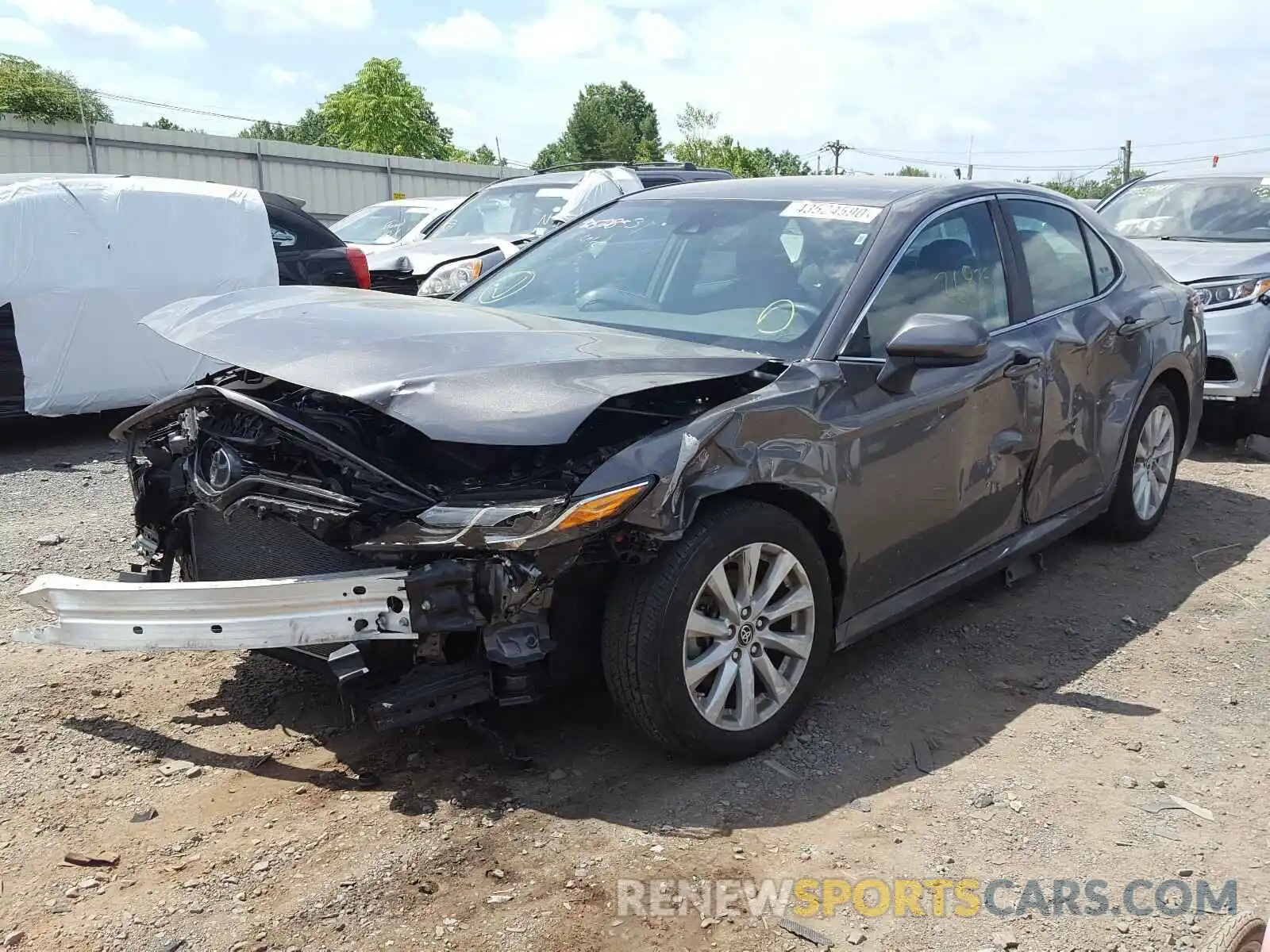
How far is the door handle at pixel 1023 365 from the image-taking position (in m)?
4.11

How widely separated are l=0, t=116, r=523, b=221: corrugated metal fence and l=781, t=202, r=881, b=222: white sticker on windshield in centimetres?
2018

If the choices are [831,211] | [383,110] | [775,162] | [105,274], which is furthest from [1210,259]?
[775,162]

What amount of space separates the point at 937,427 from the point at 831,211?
869 mm

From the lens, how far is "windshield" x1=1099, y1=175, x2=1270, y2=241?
8.28 metres

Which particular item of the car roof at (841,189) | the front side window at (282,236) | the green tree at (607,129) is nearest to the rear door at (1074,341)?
the car roof at (841,189)

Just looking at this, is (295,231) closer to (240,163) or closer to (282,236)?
(282,236)

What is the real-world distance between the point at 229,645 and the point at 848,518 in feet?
6.06

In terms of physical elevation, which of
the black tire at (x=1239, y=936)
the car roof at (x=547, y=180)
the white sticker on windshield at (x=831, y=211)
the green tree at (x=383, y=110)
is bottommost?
the black tire at (x=1239, y=936)

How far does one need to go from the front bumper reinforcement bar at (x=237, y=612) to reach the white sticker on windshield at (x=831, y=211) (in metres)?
2.06

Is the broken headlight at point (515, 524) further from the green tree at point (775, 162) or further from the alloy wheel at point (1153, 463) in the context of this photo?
the green tree at point (775, 162)

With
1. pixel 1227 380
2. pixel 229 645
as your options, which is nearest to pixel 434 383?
pixel 229 645

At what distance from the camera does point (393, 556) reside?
2.91 m

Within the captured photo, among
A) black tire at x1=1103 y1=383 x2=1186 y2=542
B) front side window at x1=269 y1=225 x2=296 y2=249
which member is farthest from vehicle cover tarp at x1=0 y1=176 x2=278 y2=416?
black tire at x1=1103 y1=383 x2=1186 y2=542

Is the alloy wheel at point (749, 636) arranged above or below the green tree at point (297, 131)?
below
